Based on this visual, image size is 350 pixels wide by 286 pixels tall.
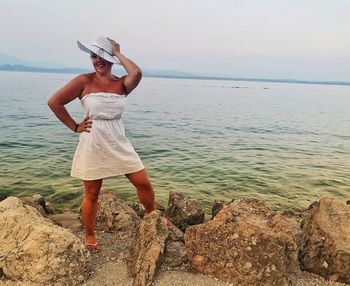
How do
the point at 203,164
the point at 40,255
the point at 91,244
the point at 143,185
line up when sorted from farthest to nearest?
the point at 203,164 < the point at 91,244 < the point at 143,185 < the point at 40,255

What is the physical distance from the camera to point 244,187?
13.5m

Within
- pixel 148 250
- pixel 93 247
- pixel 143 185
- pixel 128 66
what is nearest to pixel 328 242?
pixel 148 250

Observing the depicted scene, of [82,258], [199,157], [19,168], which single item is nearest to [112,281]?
[82,258]

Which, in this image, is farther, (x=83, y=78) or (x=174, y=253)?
(x=174, y=253)

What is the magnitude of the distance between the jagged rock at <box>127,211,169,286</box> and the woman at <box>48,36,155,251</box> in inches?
25.4

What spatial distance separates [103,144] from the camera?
4.95 metres

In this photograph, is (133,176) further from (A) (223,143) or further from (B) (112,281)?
(A) (223,143)

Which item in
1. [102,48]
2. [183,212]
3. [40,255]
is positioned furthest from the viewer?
[183,212]

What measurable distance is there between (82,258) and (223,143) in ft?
63.6

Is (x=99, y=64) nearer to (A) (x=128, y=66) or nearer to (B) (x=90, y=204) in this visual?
(A) (x=128, y=66)

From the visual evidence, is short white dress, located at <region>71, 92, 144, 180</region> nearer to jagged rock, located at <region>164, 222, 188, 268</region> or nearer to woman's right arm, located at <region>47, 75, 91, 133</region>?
woman's right arm, located at <region>47, 75, 91, 133</region>

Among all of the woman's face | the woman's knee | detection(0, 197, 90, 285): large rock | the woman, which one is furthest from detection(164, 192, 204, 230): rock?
the woman's face

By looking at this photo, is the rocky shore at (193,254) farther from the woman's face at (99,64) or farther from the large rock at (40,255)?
the woman's face at (99,64)

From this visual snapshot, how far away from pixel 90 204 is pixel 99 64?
1.97m
